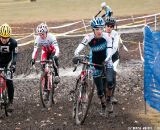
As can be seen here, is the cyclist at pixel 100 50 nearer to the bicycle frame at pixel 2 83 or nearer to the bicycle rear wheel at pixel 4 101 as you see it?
the bicycle frame at pixel 2 83

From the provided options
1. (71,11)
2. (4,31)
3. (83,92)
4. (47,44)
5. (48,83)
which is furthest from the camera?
(71,11)

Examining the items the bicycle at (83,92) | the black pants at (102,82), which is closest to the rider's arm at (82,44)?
the bicycle at (83,92)

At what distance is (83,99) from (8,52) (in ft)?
7.95

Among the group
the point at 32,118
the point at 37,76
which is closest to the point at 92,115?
the point at 32,118

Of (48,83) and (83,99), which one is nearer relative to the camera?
(83,99)

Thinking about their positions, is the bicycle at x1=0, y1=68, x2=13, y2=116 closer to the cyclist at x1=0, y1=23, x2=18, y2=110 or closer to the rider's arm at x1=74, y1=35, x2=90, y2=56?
the cyclist at x1=0, y1=23, x2=18, y2=110

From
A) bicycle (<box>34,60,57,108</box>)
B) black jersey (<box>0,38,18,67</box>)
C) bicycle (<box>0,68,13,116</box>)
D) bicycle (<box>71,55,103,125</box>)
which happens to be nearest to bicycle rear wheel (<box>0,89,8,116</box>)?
bicycle (<box>0,68,13,116</box>)

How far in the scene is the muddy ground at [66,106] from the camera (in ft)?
31.5

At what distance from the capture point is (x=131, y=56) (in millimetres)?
19703

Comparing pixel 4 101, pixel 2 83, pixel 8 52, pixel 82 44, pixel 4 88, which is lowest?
pixel 4 101

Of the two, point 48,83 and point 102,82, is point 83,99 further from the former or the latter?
point 48,83

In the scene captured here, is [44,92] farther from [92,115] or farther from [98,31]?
[98,31]

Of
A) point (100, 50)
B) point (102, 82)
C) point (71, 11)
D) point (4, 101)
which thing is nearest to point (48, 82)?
point (4, 101)

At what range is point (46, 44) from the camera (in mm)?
11938
